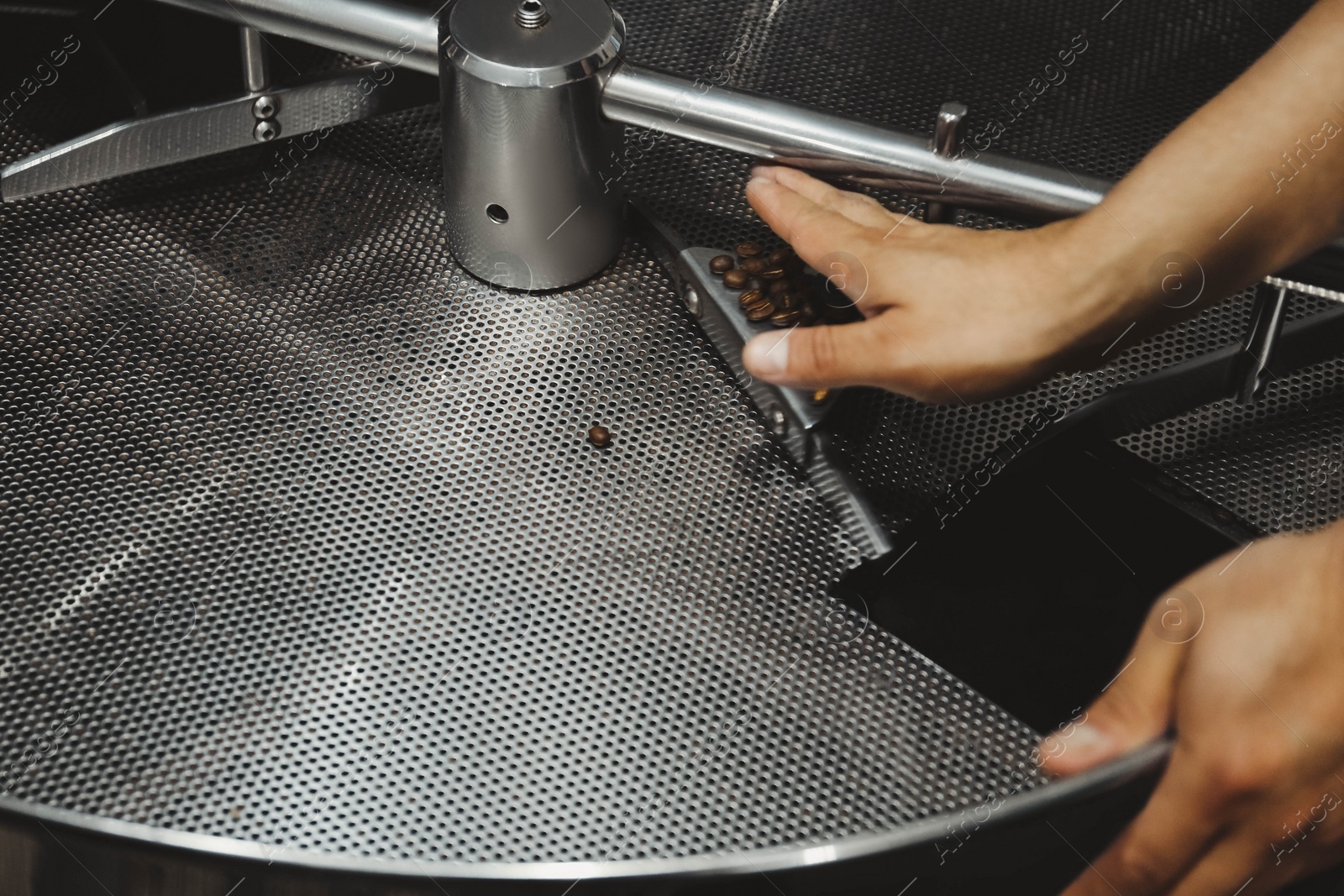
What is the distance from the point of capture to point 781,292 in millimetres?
713

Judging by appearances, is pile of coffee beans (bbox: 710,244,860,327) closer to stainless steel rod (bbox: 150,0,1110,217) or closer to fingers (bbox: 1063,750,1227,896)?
stainless steel rod (bbox: 150,0,1110,217)

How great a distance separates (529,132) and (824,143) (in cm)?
17

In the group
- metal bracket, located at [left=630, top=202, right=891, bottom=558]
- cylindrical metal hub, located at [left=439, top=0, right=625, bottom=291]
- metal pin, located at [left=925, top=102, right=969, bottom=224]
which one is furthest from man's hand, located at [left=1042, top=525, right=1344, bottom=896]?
cylindrical metal hub, located at [left=439, top=0, right=625, bottom=291]

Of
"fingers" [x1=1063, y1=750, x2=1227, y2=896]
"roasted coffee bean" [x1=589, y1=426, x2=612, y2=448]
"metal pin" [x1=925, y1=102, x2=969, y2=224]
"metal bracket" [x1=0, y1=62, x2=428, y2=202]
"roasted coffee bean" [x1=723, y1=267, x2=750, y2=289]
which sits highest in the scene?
"metal pin" [x1=925, y1=102, x2=969, y2=224]

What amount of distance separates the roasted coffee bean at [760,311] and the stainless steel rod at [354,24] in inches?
9.4

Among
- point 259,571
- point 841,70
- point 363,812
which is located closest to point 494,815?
point 363,812

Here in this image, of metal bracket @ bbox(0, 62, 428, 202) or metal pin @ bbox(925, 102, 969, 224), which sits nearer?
metal pin @ bbox(925, 102, 969, 224)

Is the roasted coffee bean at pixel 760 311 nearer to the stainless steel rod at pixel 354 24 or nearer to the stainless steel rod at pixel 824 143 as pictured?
the stainless steel rod at pixel 824 143

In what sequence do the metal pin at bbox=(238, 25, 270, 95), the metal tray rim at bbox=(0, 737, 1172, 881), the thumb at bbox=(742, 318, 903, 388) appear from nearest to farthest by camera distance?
1. the metal tray rim at bbox=(0, 737, 1172, 881)
2. the thumb at bbox=(742, 318, 903, 388)
3. the metal pin at bbox=(238, 25, 270, 95)

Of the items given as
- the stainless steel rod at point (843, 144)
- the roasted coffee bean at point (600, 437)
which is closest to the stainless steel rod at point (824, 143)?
the stainless steel rod at point (843, 144)

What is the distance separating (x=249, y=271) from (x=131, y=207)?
0.34 feet

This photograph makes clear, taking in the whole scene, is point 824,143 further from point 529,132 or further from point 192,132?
point 192,132

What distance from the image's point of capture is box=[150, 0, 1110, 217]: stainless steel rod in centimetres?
68

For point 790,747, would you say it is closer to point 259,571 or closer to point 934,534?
point 934,534
